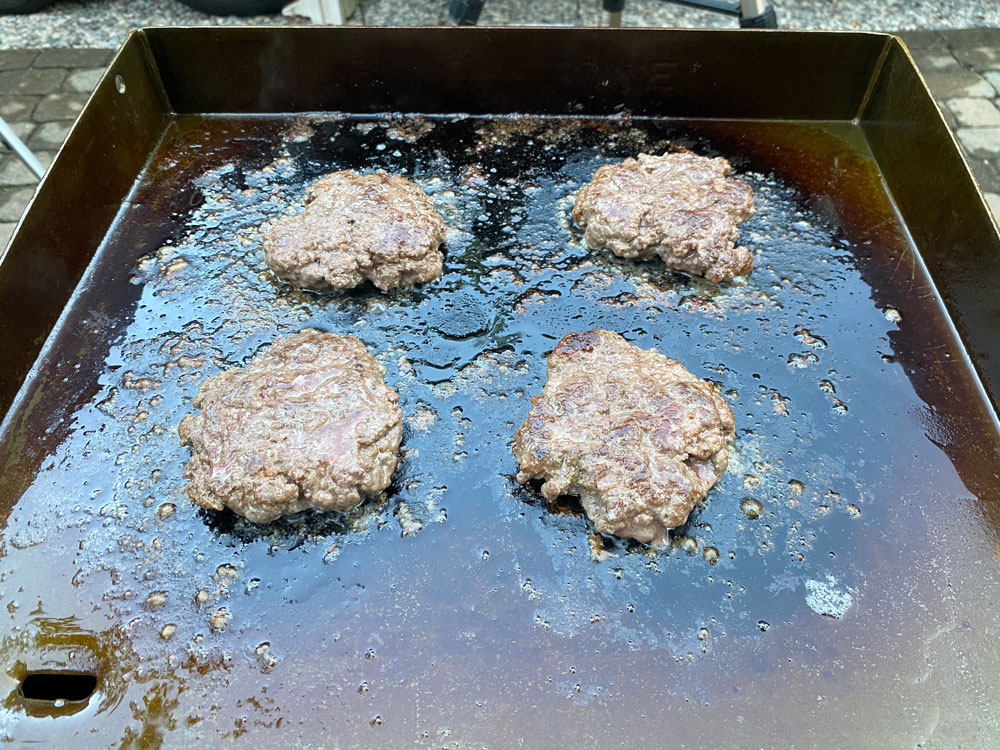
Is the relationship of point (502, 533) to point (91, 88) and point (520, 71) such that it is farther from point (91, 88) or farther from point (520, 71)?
point (91, 88)

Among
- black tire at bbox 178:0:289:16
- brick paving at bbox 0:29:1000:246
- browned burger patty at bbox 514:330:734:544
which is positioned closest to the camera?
browned burger patty at bbox 514:330:734:544

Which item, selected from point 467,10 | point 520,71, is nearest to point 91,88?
point 467,10

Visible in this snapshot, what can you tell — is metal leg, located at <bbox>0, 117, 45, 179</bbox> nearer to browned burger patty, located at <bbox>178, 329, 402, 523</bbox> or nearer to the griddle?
the griddle

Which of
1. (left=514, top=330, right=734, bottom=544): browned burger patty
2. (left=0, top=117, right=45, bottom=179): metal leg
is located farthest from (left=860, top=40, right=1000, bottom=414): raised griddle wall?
(left=0, top=117, right=45, bottom=179): metal leg

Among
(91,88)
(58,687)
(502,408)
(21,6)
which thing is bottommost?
(91,88)

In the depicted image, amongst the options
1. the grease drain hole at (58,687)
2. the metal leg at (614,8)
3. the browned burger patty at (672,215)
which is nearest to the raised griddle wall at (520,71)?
the browned burger patty at (672,215)

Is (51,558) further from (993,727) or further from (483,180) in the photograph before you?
(993,727)

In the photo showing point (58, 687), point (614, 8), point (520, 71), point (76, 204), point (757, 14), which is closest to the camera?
point (58, 687)
